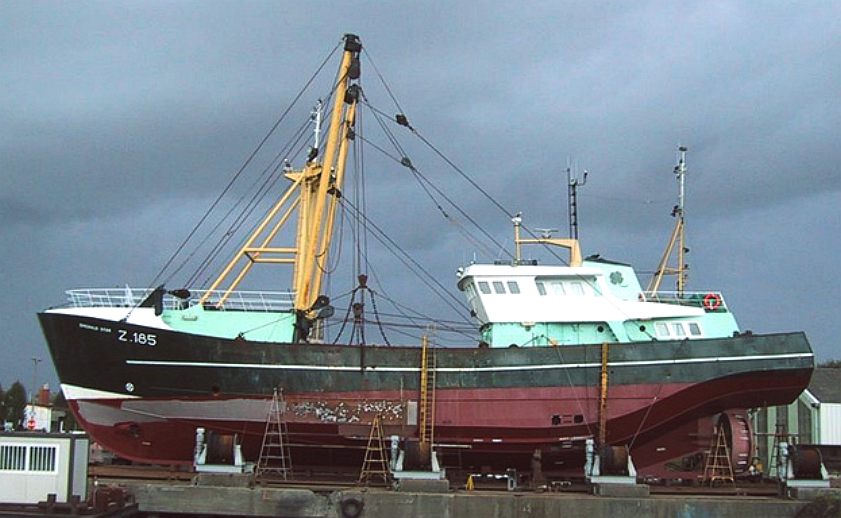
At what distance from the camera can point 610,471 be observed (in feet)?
68.8

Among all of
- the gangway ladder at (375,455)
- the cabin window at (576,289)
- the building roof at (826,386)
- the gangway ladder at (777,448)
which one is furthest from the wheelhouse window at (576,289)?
the building roof at (826,386)

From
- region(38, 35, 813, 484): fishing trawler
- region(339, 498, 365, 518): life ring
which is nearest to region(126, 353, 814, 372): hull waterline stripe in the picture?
region(38, 35, 813, 484): fishing trawler

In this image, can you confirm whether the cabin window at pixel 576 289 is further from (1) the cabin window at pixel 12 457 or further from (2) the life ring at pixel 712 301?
(1) the cabin window at pixel 12 457

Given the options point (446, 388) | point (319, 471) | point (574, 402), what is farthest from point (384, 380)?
point (574, 402)

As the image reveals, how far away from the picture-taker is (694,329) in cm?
2645

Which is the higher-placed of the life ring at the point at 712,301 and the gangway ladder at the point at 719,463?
the life ring at the point at 712,301

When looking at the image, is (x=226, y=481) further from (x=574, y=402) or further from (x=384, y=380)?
(x=574, y=402)

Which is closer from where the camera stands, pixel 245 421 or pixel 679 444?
pixel 245 421

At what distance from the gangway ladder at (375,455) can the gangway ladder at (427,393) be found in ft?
3.77

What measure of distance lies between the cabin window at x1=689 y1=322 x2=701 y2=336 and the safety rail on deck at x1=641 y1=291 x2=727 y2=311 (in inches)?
33.5

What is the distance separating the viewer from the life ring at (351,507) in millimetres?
19375

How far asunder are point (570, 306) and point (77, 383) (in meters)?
14.3

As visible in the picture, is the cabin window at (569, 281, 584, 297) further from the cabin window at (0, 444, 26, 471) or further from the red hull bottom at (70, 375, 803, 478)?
the cabin window at (0, 444, 26, 471)

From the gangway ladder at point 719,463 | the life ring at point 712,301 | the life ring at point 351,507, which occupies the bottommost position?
the life ring at point 351,507
